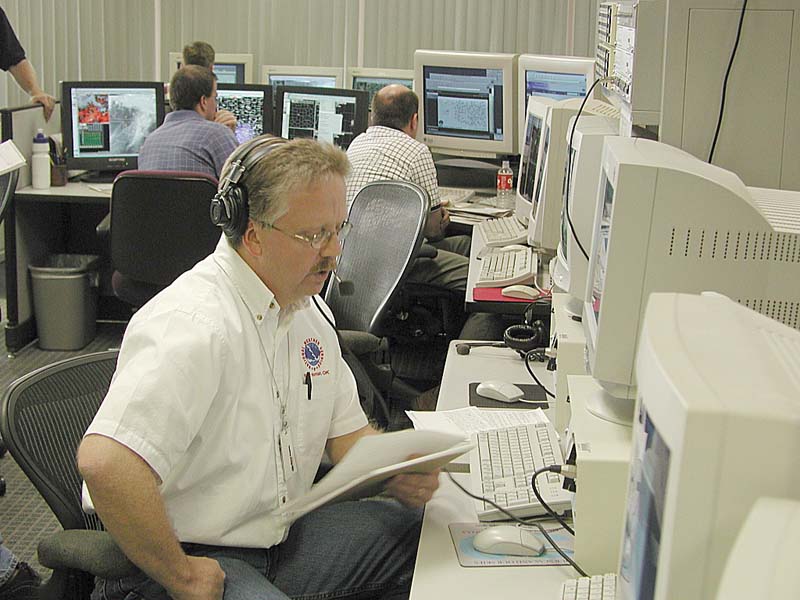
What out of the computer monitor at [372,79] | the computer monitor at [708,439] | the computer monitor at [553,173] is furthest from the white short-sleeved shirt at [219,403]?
the computer monitor at [372,79]

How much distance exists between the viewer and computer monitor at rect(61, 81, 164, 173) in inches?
178

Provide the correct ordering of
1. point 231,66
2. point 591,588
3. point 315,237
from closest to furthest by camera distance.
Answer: point 591,588 < point 315,237 < point 231,66

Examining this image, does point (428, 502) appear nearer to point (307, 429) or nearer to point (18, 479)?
point (307, 429)

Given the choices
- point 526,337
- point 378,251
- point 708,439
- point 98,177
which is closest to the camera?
point 708,439

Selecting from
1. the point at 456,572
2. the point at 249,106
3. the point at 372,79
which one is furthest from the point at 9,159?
the point at 372,79

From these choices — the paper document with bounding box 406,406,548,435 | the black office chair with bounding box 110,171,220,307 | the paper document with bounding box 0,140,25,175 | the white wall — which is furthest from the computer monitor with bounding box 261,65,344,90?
the paper document with bounding box 406,406,548,435

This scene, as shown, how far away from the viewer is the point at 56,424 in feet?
5.19

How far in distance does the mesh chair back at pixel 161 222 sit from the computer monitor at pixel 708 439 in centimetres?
270

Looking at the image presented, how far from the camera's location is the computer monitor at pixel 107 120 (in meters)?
4.52

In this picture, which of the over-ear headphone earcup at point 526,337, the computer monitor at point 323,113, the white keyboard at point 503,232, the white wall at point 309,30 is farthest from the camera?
the white wall at point 309,30

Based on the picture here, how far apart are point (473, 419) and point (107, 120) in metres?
3.21

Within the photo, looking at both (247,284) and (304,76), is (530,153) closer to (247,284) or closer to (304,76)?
(247,284)

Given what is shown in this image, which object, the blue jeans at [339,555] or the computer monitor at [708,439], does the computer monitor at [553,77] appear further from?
the computer monitor at [708,439]

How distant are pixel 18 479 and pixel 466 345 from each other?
62.2 inches
